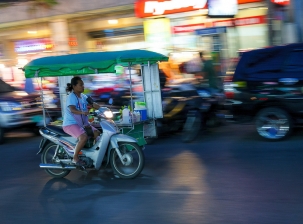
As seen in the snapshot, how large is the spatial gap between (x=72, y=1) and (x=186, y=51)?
16.2 feet

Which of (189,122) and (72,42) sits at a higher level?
(72,42)

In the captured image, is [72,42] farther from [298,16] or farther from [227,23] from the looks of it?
[298,16]

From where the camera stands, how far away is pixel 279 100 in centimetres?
916

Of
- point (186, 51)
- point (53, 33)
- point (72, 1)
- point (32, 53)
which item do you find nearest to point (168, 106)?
point (186, 51)

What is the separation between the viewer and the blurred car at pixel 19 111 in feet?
39.2

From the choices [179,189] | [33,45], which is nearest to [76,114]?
[179,189]

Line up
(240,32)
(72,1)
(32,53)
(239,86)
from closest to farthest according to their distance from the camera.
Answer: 1. (239,86)
2. (240,32)
3. (72,1)
4. (32,53)

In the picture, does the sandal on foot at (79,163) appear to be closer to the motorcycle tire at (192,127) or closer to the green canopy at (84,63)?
the green canopy at (84,63)

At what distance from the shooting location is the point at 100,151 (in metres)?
7.51

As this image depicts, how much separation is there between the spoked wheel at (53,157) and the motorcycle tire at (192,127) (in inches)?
125

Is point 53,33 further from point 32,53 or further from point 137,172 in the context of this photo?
point 137,172

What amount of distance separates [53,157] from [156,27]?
10.3 m

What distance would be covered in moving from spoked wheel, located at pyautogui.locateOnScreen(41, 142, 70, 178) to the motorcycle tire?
3.19 meters

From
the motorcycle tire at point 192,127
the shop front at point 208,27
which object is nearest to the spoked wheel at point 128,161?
the motorcycle tire at point 192,127
